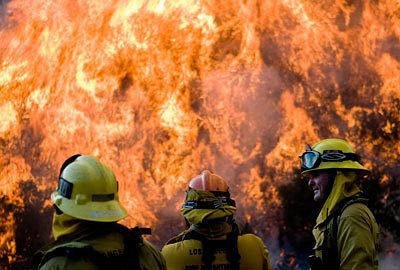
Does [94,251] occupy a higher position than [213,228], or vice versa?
[94,251]

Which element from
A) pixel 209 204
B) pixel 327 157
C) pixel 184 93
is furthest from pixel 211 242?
pixel 184 93

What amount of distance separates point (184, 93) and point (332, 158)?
857cm

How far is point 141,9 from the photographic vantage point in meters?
12.3

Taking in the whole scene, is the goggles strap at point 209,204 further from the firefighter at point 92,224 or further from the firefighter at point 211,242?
the firefighter at point 92,224

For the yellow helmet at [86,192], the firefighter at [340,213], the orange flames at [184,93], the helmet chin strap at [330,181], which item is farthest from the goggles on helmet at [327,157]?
the orange flames at [184,93]

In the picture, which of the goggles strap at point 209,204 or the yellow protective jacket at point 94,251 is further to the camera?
the goggles strap at point 209,204

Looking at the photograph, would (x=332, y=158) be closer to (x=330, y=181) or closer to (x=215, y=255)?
(x=330, y=181)

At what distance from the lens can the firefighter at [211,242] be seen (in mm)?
4082

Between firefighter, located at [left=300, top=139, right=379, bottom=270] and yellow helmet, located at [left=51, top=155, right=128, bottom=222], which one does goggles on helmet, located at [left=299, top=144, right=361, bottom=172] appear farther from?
yellow helmet, located at [left=51, top=155, right=128, bottom=222]

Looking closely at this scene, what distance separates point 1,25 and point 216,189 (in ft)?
31.5

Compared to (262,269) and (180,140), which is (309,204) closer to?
(180,140)

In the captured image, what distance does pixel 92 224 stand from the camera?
2633 millimetres

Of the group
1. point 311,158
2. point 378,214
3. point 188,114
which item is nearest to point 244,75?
point 188,114

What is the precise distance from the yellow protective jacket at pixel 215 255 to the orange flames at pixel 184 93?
814 cm
